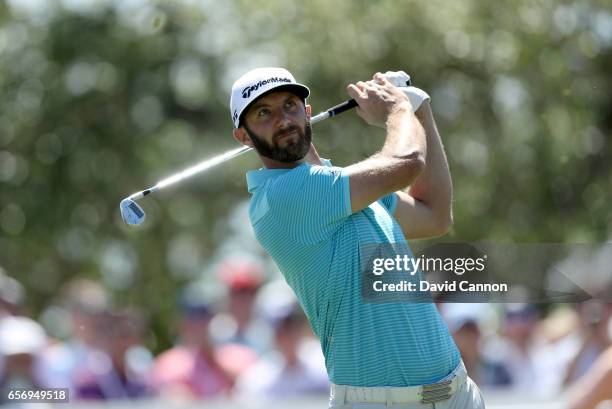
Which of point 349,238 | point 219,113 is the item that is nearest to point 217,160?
point 349,238

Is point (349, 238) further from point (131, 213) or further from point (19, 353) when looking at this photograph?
point (19, 353)

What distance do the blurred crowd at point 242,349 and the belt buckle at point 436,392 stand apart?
167 cm

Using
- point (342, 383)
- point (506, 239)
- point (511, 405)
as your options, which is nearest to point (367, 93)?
point (342, 383)

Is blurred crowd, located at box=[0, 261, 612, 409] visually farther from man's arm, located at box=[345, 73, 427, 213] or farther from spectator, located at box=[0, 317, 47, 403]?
man's arm, located at box=[345, 73, 427, 213]

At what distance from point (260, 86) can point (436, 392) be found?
1.08 m

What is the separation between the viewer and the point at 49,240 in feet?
37.3

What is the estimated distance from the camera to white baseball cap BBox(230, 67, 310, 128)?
374 cm

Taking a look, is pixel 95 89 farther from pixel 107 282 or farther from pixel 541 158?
pixel 541 158

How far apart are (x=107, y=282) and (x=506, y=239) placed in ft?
11.8

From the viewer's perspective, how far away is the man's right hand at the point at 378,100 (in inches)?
147

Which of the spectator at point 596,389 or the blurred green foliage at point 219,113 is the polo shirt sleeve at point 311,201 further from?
the blurred green foliage at point 219,113

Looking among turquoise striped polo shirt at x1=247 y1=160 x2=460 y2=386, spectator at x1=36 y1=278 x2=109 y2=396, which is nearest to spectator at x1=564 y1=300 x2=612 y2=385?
turquoise striped polo shirt at x1=247 y1=160 x2=460 y2=386

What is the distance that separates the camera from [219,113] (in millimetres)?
11586

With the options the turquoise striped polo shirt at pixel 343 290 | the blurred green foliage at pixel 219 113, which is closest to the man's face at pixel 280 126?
the turquoise striped polo shirt at pixel 343 290
